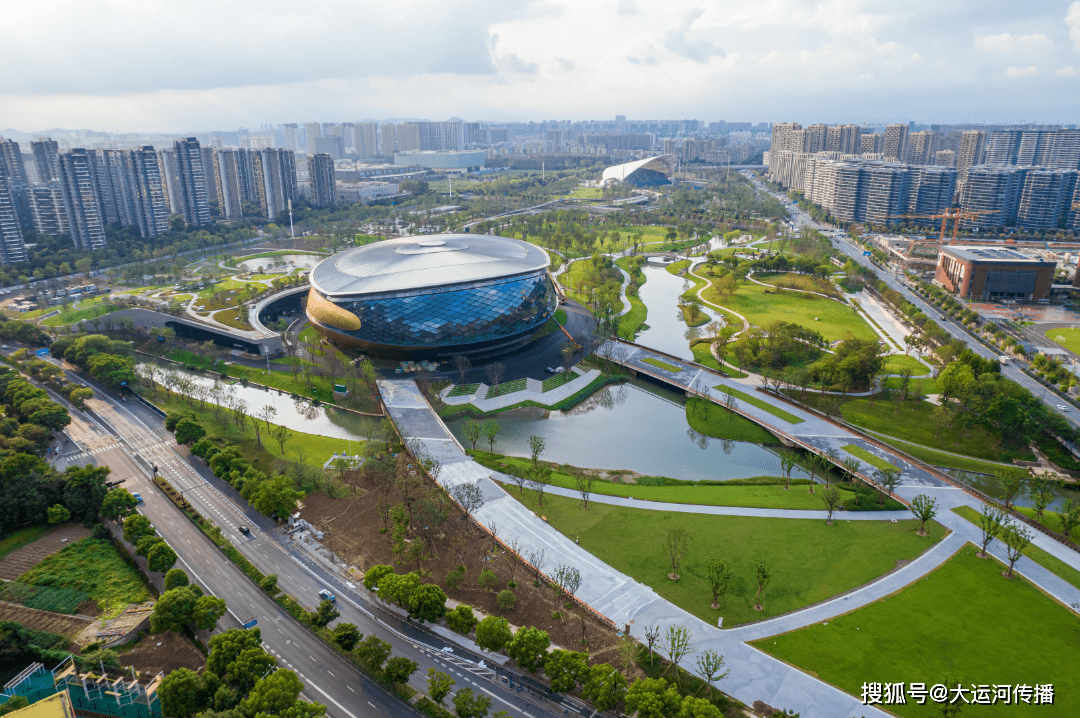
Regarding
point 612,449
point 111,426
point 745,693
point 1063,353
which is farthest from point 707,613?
point 1063,353

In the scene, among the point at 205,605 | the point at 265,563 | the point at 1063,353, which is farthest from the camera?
the point at 1063,353

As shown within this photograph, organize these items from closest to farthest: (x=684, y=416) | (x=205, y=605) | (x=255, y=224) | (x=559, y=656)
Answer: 1. (x=559, y=656)
2. (x=205, y=605)
3. (x=684, y=416)
4. (x=255, y=224)

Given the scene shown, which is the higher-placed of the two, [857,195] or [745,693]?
[857,195]

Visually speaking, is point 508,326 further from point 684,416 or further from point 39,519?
point 39,519

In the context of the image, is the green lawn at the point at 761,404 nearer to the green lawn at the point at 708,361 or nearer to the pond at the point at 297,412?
the green lawn at the point at 708,361

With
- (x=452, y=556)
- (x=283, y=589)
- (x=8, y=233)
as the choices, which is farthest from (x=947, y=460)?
(x=8, y=233)

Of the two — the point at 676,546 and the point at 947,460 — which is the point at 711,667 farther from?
the point at 947,460

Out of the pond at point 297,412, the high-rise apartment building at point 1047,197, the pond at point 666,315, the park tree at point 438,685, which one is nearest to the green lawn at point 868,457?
the pond at point 666,315
